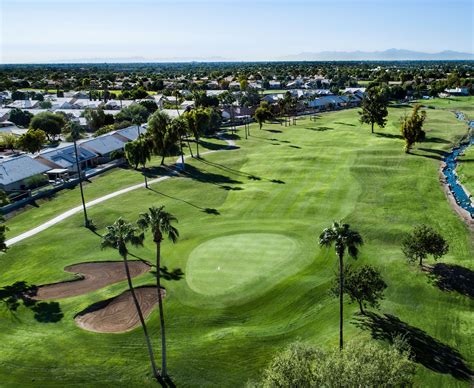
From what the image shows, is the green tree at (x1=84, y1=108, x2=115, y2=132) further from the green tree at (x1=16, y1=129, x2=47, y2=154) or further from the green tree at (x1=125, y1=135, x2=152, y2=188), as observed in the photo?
the green tree at (x1=125, y1=135, x2=152, y2=188)

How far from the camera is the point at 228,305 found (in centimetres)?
4347

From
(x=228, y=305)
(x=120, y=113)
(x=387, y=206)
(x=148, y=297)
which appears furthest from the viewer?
(x=120, y=113)

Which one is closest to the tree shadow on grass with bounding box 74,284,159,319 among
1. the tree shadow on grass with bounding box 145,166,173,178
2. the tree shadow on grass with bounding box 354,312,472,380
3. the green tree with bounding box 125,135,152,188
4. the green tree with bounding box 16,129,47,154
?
the tree shadow on grass with bounding box 354,312,472,380

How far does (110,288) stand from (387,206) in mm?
46173

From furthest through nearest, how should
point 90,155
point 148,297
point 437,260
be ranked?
point 90,155 < point 437,260 < point 148,297

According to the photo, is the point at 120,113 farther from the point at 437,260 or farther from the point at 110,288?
the point at 437,260

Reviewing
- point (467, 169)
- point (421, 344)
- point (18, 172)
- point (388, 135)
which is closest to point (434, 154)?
point (467, 169)

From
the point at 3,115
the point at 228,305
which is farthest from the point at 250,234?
the point at 3,115

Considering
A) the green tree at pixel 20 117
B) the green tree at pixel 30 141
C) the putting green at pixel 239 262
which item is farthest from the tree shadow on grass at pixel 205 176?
the green tree at pixel 20 117

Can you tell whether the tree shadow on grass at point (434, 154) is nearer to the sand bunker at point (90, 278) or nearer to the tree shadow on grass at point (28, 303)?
the sand bunker at point (90, 278)

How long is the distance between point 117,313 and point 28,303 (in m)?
10.8

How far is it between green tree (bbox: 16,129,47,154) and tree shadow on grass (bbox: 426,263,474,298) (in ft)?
317

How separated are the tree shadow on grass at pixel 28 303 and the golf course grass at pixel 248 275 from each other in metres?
0.79

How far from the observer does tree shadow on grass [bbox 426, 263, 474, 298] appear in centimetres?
4484
